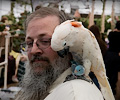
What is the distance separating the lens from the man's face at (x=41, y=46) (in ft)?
Result: 2.61

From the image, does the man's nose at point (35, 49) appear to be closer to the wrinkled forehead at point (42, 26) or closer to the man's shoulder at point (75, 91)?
the wrinkled forehead at point (42, 26)

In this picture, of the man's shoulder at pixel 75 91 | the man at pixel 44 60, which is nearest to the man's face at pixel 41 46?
the man at pixel 44 60

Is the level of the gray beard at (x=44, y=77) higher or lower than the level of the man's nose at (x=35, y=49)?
lower

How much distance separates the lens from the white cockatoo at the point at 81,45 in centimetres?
70

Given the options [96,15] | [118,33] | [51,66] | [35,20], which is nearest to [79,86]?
[51,66]

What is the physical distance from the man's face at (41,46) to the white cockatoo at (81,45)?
0.28ft

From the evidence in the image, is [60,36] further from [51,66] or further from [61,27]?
[51,66]

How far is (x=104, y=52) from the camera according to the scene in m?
2.48

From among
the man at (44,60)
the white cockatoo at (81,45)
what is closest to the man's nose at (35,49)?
the man at (44,60)

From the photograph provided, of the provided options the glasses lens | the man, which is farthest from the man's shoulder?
the glasses lens

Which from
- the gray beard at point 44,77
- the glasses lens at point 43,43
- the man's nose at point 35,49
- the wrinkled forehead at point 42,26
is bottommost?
the gray beard at point 44,77

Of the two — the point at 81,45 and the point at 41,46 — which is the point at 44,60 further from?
the point at 81,45

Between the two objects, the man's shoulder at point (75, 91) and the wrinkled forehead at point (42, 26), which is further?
the wrinkled forehead at point (42, 26)

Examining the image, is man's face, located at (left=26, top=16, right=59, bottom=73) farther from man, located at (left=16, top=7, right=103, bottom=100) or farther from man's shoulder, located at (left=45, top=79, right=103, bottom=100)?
man's shoulder, located at (left=45, top=79, right=103, bottom=100)
